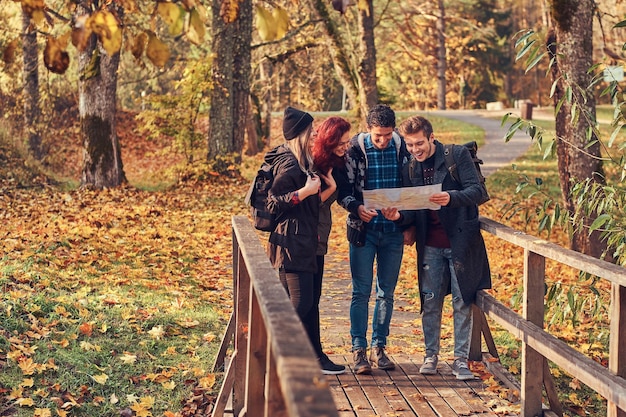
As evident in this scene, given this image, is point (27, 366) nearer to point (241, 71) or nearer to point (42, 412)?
point (42, 412)

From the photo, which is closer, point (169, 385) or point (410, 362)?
point (169, 385)

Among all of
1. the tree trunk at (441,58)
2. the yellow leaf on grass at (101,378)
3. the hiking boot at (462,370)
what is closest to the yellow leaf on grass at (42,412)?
the yellow leaf on grass at (101,378)

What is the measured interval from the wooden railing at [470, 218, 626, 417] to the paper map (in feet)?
1.69

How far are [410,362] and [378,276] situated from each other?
0.82 m

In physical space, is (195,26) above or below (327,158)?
above

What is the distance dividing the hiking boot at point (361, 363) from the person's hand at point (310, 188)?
52.8 inches

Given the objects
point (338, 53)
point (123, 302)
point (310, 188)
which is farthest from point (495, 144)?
point (310, 188)

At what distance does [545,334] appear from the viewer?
5.40m

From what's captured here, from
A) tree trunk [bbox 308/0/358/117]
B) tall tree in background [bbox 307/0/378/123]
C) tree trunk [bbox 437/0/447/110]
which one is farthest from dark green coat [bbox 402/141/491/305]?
tree trunk [bbox 437/0/447/110]

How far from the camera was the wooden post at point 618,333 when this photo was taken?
183 inches

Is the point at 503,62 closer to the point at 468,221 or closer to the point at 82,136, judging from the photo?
the point at 82,136

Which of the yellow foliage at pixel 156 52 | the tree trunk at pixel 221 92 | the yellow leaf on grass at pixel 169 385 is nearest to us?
the yellow foliage at pixel 156 52

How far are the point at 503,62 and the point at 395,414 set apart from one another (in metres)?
52.2

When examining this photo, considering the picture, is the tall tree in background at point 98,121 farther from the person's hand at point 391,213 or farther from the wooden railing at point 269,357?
the person's hand at point 391,213
